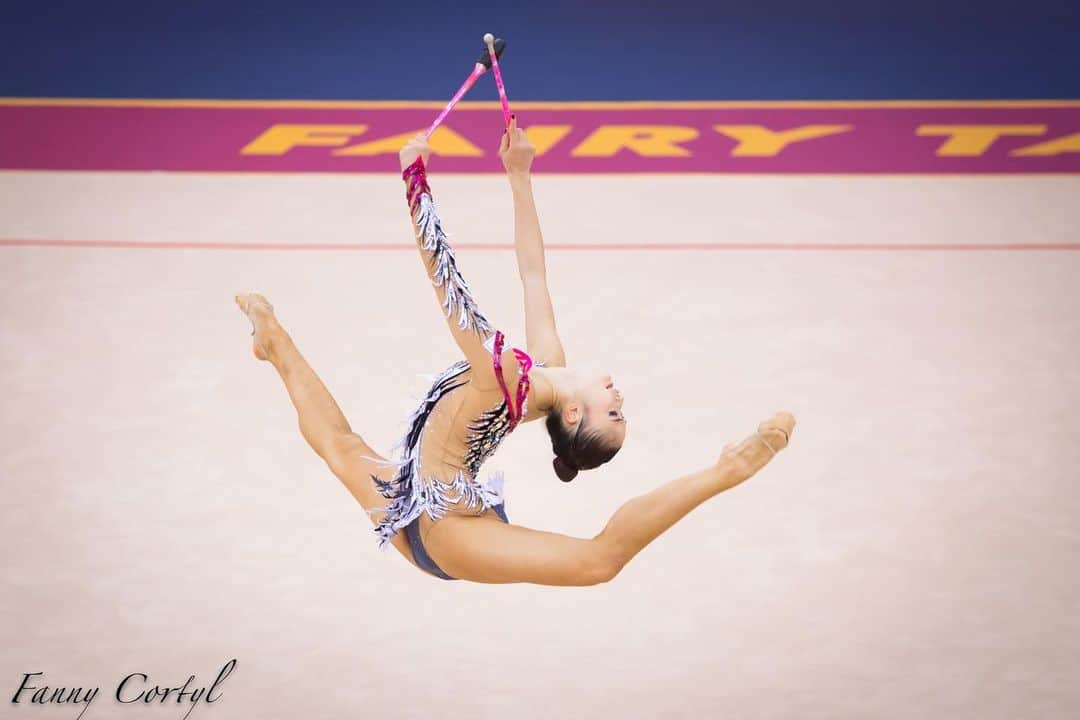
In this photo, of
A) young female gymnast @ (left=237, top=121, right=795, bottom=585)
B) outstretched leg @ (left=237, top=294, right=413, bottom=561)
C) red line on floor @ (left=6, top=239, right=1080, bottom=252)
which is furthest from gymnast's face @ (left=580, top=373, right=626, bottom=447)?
red line on floor @ (left=6, top=239, right=1080, bottom=252)

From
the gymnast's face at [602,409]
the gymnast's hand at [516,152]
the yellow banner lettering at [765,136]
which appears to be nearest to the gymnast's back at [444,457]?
the gymnast's face at [602,409]

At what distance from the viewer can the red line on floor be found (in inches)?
243

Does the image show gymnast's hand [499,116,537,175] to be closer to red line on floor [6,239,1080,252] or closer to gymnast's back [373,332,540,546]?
gymnast's back [373,332,540,546]

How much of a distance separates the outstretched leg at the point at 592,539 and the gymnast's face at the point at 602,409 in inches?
7.2

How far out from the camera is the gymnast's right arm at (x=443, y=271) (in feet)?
9.67

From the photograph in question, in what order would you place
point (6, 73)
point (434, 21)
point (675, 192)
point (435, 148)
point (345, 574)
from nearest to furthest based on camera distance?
point (345, 574) → point (675, 192) → point (435, 148) → point (6, 73) → point (434, 21)

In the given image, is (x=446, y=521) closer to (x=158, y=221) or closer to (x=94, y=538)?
(x=94, y=538)

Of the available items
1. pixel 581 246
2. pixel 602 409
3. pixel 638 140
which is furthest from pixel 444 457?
pixel 638 140

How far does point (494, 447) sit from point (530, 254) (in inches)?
19.6

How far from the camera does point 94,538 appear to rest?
4188 mm

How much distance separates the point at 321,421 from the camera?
143 inches

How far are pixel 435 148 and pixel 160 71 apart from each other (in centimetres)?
182

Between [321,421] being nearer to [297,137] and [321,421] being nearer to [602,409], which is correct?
[602,409]

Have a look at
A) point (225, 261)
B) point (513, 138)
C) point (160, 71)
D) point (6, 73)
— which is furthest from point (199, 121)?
point (513, 138)
